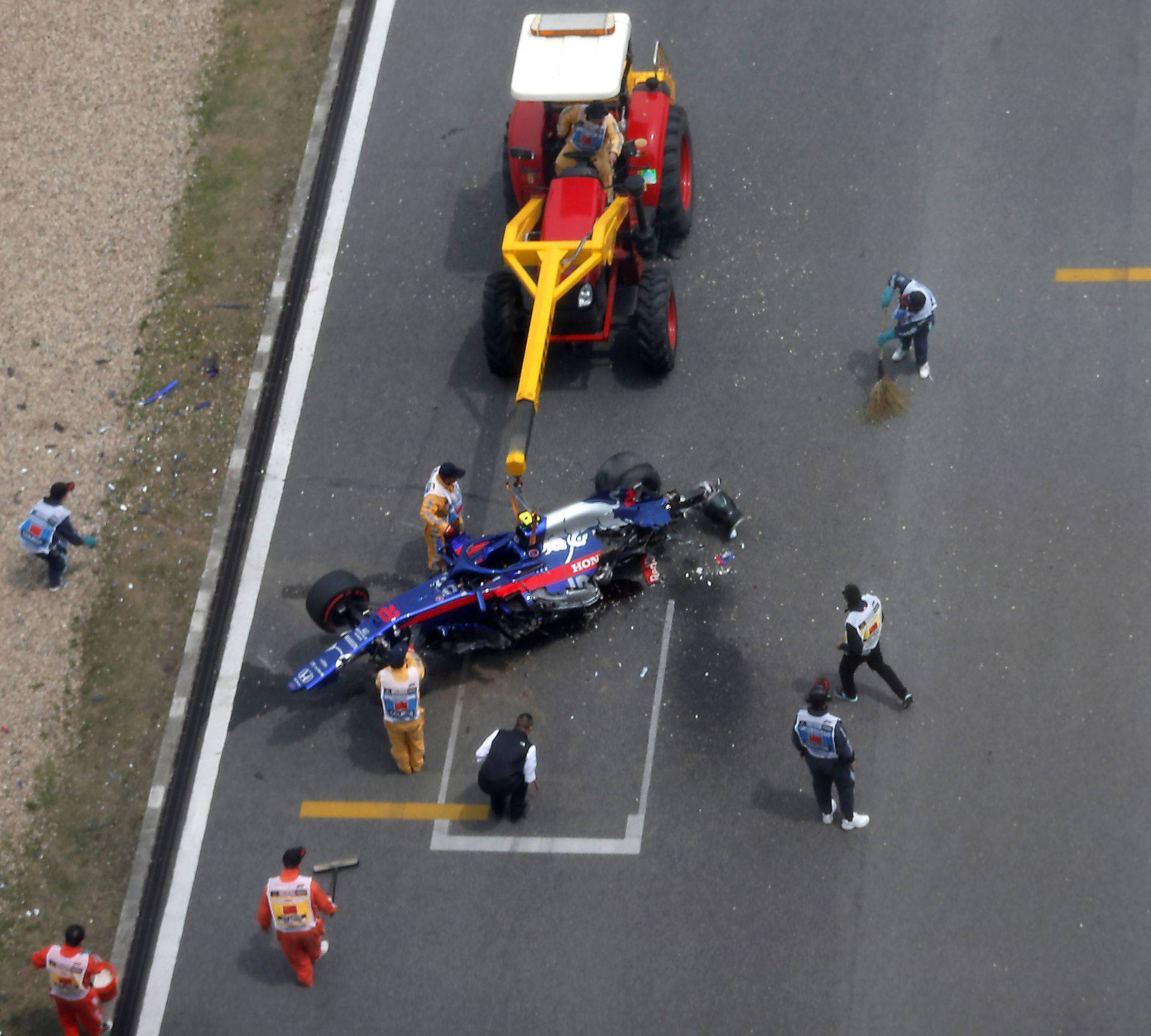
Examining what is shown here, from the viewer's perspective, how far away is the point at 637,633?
48.5ft

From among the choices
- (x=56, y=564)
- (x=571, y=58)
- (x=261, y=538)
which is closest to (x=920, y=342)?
(x=571, y=58)

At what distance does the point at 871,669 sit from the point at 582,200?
5.43 m

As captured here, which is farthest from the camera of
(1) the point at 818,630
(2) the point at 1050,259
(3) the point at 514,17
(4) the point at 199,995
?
(3) the point at 514,17

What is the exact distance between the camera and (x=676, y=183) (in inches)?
648

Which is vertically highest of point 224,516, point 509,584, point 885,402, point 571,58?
point 571,58

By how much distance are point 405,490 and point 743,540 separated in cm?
350

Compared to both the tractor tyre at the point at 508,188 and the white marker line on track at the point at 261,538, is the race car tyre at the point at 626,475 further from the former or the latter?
the white marker line on track at the point at 261,538

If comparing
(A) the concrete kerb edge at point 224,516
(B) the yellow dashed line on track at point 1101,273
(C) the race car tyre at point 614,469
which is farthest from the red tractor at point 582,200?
(B) the yellow dashed line on track at point 1101,273

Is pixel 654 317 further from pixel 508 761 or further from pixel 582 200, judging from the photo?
pixel 508 761

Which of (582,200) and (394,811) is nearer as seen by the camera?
(394,811)

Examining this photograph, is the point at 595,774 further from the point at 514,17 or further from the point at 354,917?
the point at 514,17

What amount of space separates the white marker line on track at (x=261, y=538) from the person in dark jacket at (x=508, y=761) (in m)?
2.80

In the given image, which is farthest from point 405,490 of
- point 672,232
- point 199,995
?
point 199,995

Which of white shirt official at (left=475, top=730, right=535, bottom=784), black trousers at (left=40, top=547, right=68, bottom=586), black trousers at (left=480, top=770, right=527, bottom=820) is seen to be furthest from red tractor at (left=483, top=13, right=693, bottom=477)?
black trousers at (left=40, top=547, right=68, bottom=586)
